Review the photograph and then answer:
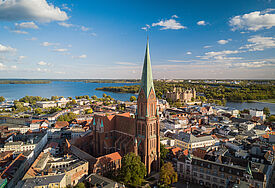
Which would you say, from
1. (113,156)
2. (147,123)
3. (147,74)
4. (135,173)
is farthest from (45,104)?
(135,173)

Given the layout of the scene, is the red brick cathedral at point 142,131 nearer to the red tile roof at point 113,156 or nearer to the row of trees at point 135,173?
the red tile roof at point 113,156

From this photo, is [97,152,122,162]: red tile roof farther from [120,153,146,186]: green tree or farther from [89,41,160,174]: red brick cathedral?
[120,153,146,186]: green tree

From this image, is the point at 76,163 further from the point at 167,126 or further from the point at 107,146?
the point at 167,126

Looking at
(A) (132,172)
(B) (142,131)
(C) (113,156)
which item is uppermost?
(B) (142,131)

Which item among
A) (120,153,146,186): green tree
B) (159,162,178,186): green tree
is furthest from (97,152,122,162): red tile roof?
(159,162,178,186): green tree

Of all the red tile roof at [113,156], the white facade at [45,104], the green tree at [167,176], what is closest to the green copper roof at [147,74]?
the green tree at [167,176]

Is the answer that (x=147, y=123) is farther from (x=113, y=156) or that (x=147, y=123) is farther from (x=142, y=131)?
(x=113, y=156)

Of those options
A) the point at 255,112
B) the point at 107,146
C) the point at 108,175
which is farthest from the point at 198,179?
the point at 255,112
